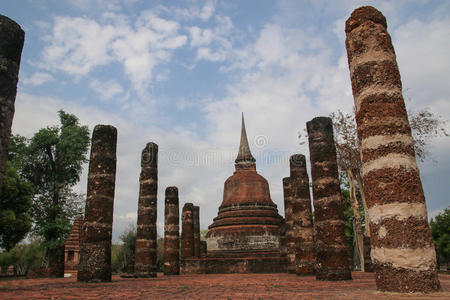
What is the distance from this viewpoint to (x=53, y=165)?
22.0 meters

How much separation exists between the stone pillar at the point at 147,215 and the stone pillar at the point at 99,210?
404cm

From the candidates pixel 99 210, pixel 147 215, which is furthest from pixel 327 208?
pixel 147 215

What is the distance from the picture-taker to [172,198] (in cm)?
1795

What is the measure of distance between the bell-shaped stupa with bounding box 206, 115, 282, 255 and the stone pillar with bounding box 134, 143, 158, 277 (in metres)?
8.44

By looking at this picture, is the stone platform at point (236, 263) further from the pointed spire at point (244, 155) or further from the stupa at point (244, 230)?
the pointed spire at point (244, 155)

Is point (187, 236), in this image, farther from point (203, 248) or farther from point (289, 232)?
point (289, 232)

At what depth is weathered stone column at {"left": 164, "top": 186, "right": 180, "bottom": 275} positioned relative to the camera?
1675cm

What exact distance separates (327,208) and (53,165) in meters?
18.3

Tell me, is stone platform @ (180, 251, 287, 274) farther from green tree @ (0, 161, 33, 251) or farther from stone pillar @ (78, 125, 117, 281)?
stone pillar @ (78, 125, 117, 281)

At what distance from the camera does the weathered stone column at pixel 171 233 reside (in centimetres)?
1675

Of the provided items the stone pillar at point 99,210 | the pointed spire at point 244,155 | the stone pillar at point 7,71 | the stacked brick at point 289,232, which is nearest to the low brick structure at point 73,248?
the pointed spire at point 244,155

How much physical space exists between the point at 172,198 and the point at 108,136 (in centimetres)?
766

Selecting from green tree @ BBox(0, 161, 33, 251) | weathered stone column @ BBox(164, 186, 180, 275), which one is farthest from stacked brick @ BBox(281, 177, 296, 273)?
green tree @ BBox(0, 161, 33, 251)

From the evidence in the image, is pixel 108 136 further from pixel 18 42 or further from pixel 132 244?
pixel 132 244
